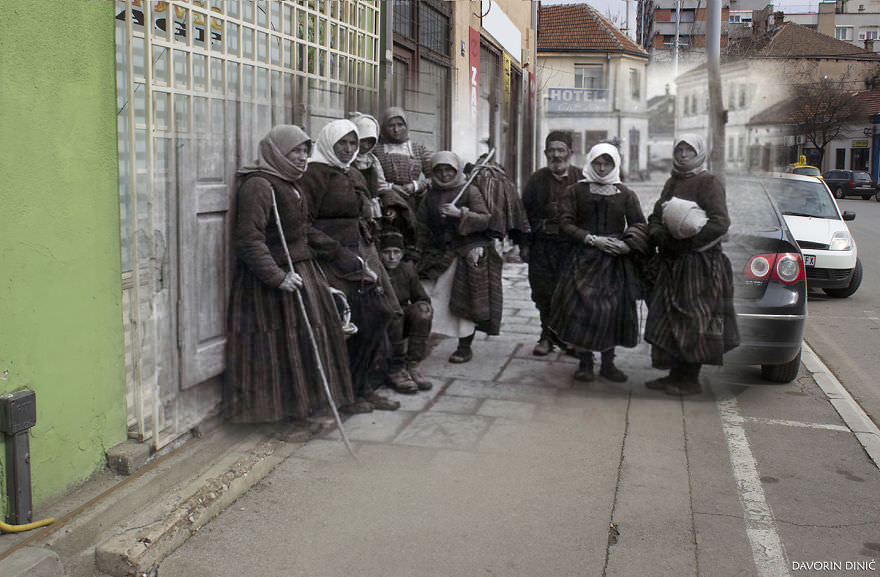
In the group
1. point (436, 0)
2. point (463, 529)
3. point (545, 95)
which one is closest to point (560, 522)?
point (463, 529)

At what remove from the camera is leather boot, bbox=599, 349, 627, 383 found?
606 centimetres

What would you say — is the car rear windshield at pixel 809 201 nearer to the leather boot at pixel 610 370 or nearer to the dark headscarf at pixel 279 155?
the leather boot at pixel 610 370

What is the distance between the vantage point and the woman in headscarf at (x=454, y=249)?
6.22m

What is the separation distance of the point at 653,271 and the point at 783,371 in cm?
132

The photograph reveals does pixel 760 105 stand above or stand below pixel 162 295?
above

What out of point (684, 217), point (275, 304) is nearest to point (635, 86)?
point (684, 217)

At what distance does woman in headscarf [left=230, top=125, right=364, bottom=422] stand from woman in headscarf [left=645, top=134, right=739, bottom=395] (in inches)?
86.2

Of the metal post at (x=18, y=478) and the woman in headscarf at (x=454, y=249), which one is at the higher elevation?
the woman in headscarf at (x=454, y=249)

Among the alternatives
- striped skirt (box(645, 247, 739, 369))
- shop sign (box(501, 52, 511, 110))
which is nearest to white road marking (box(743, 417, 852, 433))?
striped skirt (box(645, 247, 739, 369))

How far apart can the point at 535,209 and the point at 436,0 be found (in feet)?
11.1

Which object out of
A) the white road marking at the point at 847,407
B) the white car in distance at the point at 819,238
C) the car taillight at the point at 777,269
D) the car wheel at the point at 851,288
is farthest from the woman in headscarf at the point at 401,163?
the car wheel at the point at 851,288

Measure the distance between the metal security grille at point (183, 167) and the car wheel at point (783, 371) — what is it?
370 centimetres

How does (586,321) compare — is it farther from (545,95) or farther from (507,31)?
(507,31)

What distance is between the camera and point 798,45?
6.81m
